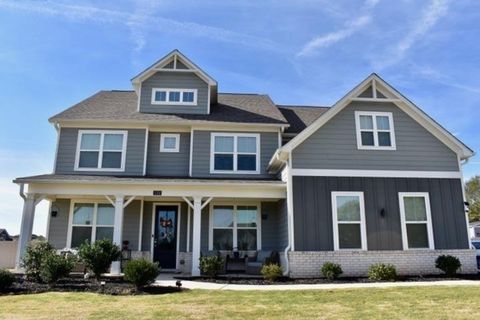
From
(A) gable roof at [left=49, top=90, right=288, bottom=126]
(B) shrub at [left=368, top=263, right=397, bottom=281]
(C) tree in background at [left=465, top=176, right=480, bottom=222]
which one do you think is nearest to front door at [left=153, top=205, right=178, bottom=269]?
(A) gable roof at [left=49, top=90, right=288, bottom=126]

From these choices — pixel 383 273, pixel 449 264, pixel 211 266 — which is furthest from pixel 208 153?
pixel 449 264

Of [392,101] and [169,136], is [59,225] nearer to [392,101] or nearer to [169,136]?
[169,136]

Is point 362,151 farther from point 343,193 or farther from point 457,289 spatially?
point 457,289

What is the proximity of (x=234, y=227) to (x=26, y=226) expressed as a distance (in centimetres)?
737

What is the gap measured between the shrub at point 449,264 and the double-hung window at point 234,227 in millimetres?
6334

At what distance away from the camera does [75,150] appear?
15523 mm

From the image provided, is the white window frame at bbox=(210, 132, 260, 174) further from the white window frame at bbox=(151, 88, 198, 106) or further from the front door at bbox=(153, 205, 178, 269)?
the front door at bbox=(153, 205, 178, 269)

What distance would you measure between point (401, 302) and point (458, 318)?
142 centimetres

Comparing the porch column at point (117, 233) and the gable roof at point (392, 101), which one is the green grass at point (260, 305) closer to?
the porch column at point (117, 233)

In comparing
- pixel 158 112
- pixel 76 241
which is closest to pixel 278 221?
pixel 158 112

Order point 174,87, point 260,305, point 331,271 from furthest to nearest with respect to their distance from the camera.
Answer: point 174,87, point 331,271, point 260,305

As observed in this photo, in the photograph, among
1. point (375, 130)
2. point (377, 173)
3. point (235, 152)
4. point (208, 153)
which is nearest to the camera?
point (377, 173)

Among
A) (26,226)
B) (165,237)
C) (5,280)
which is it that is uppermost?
(26,226)

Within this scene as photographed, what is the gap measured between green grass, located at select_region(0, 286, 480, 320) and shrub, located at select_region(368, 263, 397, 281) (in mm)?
2147
